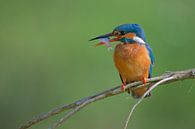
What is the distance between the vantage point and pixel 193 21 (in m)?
7.49

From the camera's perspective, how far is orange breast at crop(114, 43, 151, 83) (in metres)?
5.11

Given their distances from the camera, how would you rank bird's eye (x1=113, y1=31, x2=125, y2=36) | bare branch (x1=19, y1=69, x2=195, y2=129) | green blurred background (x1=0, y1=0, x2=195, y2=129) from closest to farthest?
bare branch (x1=19, y1=69, x2=195, y2=129) < bird's eye (x1=113, y1=31, x2=125, y2=36) < green blurred background (x1=0, y1=0, x2=195, y2=129)

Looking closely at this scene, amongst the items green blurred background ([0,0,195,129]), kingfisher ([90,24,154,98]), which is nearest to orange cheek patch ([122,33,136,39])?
kingfisher ([90,24,154,98])

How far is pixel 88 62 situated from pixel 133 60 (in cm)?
247

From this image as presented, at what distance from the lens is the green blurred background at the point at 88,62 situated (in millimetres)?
7361

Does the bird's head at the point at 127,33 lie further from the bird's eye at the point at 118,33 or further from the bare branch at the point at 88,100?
the bare branch at the point at 88,100

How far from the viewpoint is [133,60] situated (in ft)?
16.9

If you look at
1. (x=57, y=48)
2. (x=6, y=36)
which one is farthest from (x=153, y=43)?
(x=6, y=36)

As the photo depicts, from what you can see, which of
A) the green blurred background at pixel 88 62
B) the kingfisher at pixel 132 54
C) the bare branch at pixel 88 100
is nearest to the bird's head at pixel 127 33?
the kingfisher at pixel 132 54

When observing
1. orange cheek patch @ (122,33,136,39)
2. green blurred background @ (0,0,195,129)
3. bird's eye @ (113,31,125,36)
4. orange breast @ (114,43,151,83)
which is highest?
bird's eye @ (113,31,125,36)

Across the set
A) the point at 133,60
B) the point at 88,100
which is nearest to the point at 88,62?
the point at 133,60

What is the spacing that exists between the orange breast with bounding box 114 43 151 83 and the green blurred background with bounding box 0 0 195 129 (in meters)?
1.88

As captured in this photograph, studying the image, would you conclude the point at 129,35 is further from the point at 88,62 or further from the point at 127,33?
the point at 88,62

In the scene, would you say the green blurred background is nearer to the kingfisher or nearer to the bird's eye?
the kingfisher
